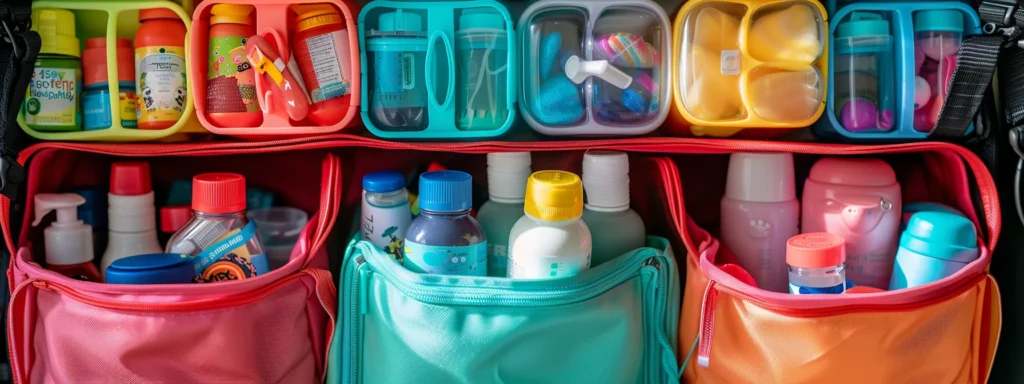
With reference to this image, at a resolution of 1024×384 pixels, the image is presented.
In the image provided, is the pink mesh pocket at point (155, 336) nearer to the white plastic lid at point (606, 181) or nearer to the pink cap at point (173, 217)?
the pink cap at point (173, 217)

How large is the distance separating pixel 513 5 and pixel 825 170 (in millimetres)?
388

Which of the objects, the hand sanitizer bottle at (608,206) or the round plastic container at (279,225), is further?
the round plastic container at (279,225)

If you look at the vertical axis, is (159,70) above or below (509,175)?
above

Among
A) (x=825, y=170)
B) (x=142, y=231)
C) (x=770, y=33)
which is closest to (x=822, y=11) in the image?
(x=770, y=33)

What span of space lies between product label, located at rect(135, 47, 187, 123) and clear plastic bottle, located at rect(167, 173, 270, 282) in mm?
80

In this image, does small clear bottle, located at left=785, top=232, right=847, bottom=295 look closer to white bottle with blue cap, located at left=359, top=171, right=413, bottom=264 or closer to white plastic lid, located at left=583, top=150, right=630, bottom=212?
white plastic lid, located at left=583, top=150, right=630, bottom=212

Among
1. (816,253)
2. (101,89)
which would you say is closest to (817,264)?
(816,253)

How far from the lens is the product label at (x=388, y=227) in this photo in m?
0.86

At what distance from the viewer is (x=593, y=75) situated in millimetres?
844

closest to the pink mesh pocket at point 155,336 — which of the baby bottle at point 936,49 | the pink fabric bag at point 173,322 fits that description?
the pink fabric bag at point 173,322

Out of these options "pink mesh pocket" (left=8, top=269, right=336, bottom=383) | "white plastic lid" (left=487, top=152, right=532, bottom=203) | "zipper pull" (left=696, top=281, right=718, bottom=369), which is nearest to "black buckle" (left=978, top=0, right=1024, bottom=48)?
"zipper pull" (left=696, top=281, right=718, bottom=369)

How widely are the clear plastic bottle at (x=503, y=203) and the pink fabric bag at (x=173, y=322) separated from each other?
17cm

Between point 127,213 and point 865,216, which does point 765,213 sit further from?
point 127,213

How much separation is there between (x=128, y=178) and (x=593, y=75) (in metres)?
0.51
